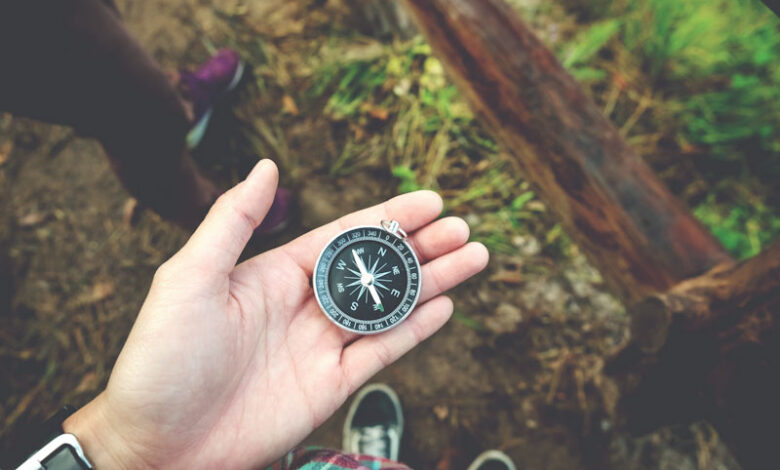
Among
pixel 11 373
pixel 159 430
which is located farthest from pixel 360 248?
pixel 11 373

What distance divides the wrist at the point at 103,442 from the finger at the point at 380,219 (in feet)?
3.68

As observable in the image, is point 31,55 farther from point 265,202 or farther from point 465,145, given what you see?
point 465,145

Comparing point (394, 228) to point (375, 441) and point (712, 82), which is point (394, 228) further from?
point (712, 82)

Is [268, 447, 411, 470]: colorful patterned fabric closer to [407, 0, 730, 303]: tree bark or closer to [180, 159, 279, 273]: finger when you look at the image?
[180, 159, 279, 273]: finger

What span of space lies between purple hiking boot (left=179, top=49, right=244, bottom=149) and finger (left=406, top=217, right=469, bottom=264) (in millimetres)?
2166

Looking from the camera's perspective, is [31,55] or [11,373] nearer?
[31,55]

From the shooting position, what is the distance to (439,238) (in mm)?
2557

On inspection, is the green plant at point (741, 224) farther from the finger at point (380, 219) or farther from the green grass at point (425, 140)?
the finger at point (380, 219)

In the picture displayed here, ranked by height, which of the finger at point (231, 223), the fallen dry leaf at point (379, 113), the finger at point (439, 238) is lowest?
the finger at point (439, 238)

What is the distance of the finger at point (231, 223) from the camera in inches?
78.7

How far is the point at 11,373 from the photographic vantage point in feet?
12.0

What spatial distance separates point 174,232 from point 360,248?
6.99 feet

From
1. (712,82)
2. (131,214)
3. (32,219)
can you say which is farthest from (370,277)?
(712,82)

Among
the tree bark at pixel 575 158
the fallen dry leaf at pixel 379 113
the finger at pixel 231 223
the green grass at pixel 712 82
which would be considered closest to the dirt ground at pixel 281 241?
the fallen dry leaf at pixel 379 113
